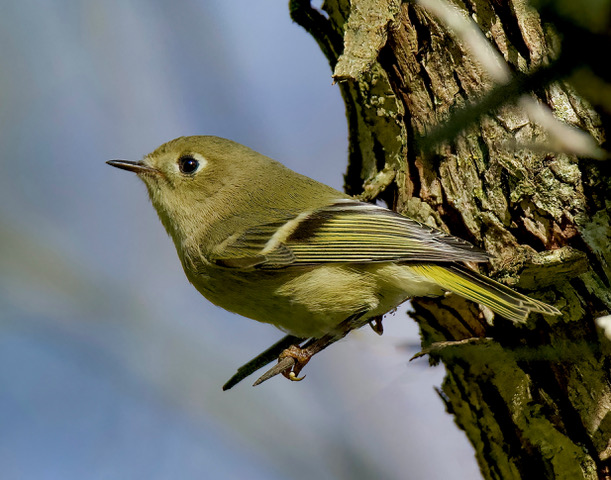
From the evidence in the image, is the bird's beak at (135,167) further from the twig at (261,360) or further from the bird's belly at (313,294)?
the twig at (261,360)

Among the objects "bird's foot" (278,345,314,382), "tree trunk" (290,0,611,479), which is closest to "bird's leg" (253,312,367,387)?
"bird's foot" (278,345,314,382)

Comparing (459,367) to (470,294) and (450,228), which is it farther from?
(450,228)

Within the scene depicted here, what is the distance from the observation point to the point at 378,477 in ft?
8.02

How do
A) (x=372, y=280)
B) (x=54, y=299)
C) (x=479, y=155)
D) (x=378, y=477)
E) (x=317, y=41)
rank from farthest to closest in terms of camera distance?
(x=54, y=299), (x=378, y=477), (x=317, y=41), (x=372, y=280), (x=479, y=155)

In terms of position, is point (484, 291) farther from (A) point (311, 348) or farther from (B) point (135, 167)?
(B) point (135, 167)

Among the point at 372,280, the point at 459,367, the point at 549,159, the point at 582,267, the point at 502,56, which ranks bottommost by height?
A: the point at 459,367

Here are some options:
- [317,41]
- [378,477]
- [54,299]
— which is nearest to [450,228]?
[317,41]

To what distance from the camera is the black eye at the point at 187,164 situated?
2.32 m

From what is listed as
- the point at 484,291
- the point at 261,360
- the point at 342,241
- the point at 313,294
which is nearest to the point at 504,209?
the point at 484,291

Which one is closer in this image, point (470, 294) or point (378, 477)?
point (470, 294)

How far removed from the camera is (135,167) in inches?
90.7

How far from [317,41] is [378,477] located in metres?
1.62

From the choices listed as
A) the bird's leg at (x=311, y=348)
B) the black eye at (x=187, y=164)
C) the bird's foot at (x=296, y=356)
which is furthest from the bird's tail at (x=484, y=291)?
the black eye at (x=187, y=164)

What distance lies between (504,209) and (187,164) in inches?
45.8
